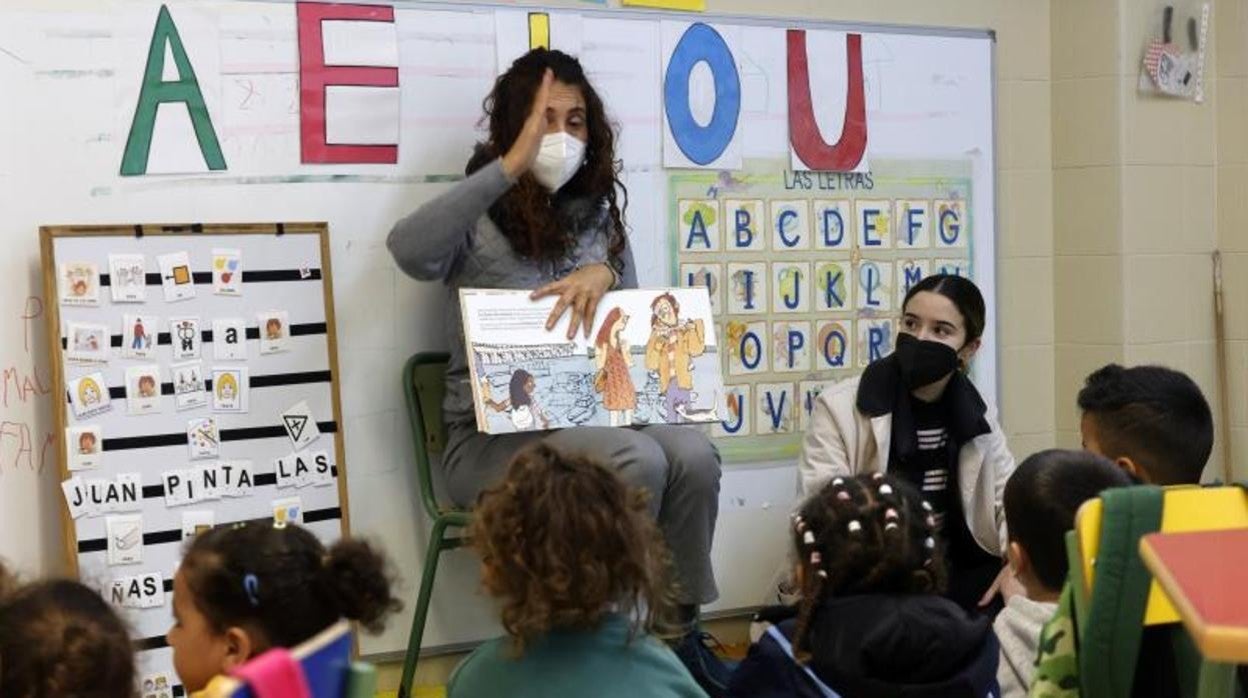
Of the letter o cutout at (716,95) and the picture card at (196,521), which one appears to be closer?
the picture card at (196,521)

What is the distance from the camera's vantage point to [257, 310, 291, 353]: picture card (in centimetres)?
358

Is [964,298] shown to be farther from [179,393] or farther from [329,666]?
[329,666]

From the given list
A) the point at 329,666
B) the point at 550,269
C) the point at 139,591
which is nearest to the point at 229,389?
the point at 139,591

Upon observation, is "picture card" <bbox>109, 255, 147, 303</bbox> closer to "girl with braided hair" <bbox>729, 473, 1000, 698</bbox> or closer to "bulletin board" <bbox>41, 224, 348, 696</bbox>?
"bulletin board" <bbox>41, 224, 348, 696</bbox>

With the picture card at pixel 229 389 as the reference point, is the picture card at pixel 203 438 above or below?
below

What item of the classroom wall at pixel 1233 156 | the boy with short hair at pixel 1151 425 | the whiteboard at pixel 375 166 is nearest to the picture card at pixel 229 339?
the whiteboard at pixel 375 166

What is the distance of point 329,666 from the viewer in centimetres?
143

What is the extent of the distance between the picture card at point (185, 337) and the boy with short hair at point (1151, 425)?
1800 mm

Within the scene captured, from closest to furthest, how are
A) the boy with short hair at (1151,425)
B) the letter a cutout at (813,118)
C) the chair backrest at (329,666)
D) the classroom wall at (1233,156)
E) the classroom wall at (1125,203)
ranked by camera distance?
the chair backrest at (329,666), the boy with short hair at (1151,425), the letter a cutout at (813,118), the classroom wall at (1125,203), the classroom wall at (1233,156)

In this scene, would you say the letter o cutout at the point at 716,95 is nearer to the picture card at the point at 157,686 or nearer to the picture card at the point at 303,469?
the picture card at the point at 303,469

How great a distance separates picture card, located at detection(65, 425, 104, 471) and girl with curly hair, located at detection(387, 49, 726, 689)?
715mm

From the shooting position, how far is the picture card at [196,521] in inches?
137

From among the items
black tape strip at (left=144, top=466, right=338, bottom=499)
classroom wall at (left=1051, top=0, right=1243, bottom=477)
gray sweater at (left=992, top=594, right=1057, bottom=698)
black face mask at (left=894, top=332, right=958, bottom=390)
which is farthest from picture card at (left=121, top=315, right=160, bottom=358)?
classroom wall at (left=1051, top=0, right=1243, bottom=477)

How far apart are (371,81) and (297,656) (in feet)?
8.40
